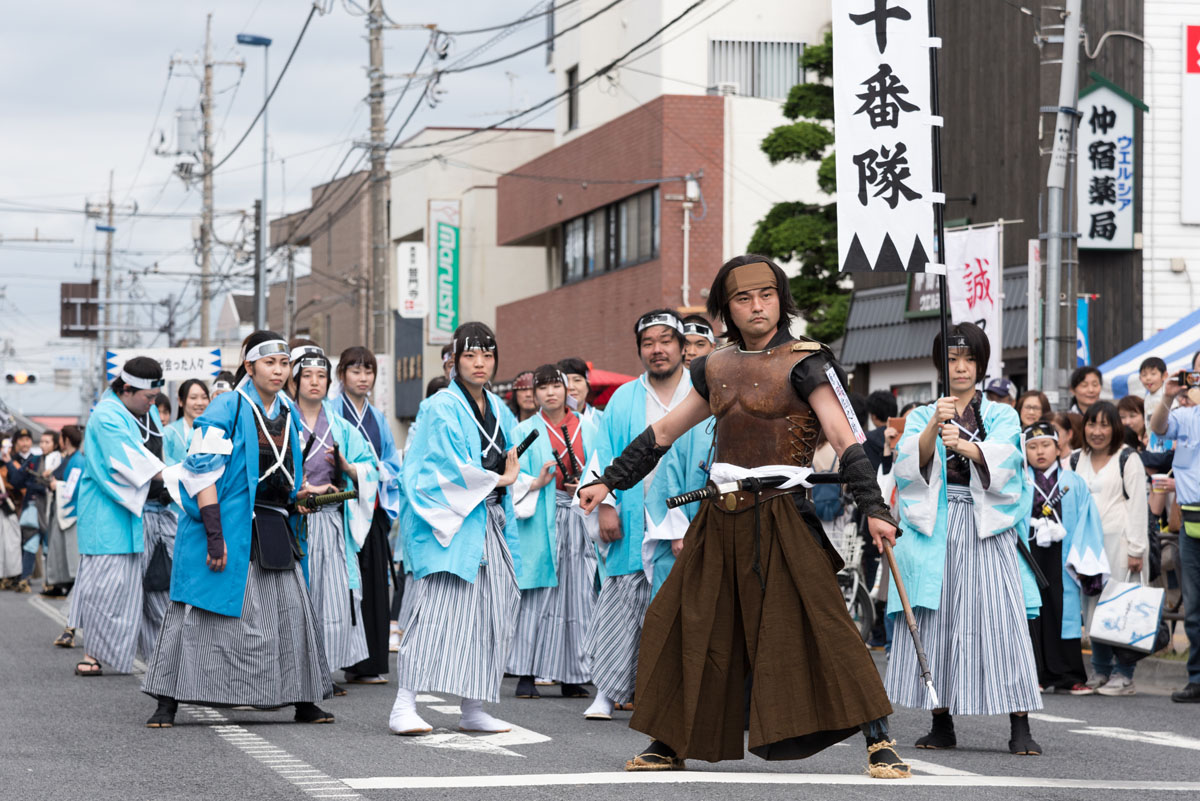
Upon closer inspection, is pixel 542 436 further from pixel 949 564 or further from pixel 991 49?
pixel 991 49

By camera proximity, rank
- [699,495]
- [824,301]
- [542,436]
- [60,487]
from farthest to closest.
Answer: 1. [824,301]
2. [60,487]
3. [542,436]
4. [699,495]

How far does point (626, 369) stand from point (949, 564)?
23740 mm

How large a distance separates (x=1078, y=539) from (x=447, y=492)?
17.2 ft

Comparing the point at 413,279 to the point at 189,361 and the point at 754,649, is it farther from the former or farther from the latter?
the point at 754,649

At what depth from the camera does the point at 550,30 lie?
131 feet

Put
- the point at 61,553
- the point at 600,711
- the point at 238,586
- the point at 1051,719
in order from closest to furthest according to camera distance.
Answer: the point at 238,586 → the point at 600,711 → the point at 1051,719 → the point at 61,553

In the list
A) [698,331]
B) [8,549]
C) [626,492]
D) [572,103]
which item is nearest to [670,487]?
[626,492]

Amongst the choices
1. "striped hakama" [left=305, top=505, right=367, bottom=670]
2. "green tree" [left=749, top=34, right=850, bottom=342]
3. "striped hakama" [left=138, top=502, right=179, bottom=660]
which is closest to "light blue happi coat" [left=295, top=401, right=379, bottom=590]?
"striped hakama" [left=305, top=505, right=367, bottom=670]

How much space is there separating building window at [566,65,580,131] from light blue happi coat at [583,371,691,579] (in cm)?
2860

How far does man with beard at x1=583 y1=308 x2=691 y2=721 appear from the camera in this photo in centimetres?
844

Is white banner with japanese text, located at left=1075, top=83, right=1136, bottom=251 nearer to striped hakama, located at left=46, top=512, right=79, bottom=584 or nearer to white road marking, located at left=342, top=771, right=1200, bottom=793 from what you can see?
striped hakama, located at left=46, top=512, right=79, bottom=584

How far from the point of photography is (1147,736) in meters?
8.74

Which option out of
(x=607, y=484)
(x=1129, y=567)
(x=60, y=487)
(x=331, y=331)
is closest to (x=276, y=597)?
(x=607, y=484)

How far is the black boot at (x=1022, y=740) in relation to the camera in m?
7.75
